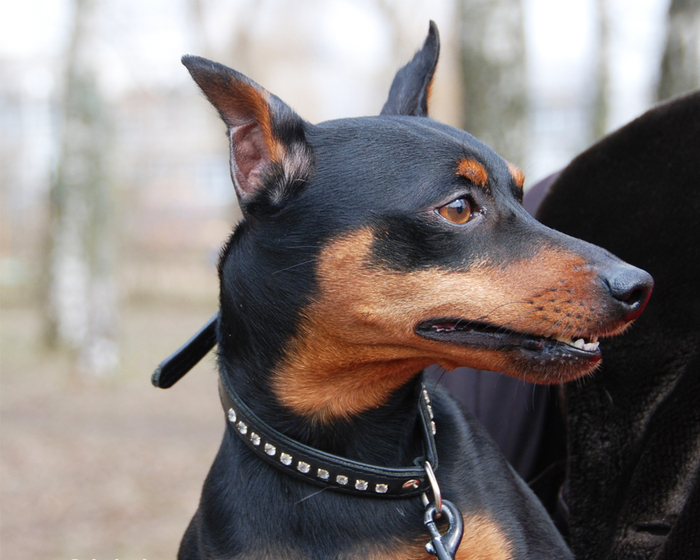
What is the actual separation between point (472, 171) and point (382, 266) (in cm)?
41

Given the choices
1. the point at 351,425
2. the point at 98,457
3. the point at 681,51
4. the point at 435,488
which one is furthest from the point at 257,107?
the point at 98,457

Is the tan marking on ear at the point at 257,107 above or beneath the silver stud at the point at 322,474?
above

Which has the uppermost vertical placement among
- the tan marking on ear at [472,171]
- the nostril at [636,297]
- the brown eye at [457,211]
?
the tan marking on ear at [472,171]

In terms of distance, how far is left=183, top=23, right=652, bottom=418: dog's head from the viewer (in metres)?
2.06

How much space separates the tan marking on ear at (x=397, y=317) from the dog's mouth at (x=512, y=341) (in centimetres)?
2

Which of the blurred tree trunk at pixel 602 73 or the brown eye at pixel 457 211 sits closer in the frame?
the brown eye at pixel 457 211

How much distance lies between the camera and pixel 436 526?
2.15 meters

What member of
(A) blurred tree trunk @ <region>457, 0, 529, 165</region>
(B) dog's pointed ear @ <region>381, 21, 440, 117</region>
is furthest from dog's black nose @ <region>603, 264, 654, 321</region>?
(A) blurred tree trunk @ <region>457, 0, 529, 165</region>

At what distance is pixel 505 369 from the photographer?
210 centimetres

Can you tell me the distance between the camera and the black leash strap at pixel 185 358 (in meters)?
2.35

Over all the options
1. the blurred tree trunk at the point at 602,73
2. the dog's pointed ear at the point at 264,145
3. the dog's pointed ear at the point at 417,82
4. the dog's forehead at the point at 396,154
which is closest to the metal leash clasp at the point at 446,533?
the dog's forehead at the point at 396,154

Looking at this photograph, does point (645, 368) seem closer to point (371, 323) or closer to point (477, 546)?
point (477, 546)

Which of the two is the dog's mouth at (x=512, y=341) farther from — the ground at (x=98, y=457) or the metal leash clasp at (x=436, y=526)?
the ground at (x=98, y=457)

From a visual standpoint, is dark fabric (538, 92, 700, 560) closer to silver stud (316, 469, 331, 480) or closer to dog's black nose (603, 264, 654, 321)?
dog's black nose (603, 264, 654, 321)
